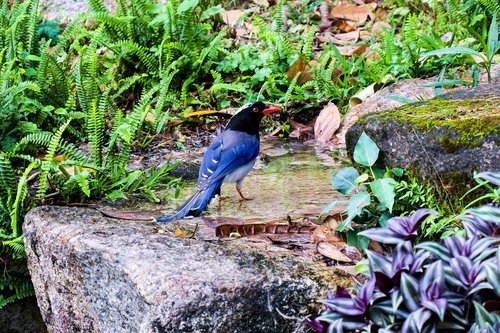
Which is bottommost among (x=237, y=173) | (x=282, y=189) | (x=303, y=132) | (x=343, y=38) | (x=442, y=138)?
(x=303, y=132)

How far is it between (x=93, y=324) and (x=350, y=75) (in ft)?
13.4

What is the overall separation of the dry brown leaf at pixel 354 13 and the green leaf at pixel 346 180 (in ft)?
16.6

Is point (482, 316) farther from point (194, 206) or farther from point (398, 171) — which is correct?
point (194, 206)

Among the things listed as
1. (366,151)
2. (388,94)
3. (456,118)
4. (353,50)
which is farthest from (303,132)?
(456,118)

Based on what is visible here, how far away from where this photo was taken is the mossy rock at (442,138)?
3.67 meters

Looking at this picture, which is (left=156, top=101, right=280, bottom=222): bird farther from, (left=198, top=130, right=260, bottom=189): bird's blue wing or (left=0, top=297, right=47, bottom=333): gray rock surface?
(left=0, top=297, right=47, bottom=333): gray rock surface

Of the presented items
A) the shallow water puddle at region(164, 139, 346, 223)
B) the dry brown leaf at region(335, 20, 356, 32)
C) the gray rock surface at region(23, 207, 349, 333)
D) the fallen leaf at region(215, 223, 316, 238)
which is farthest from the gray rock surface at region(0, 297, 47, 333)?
the dry brown leaf at region(335, 20, 356, 32)

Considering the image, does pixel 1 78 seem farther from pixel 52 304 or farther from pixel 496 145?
pixel 496 145

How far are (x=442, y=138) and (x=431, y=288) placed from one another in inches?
53.7

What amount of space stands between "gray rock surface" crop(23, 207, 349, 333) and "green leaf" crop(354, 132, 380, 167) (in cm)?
58

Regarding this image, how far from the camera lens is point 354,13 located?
8914 millimetres

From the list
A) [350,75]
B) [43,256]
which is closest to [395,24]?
[350,75]

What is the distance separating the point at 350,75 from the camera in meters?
7.33

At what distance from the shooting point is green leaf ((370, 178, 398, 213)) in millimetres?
3703
